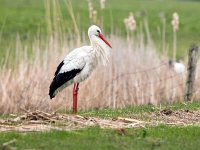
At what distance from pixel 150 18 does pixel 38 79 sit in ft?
91.8

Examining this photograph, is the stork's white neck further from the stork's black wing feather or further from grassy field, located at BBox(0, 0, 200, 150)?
grassy field, located at BBox(0, 0, 200, 150)

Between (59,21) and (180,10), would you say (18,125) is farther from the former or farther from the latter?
(180,10)

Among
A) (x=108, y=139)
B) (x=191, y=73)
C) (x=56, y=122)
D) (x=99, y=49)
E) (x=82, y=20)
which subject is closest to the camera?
(x=108, y=139)

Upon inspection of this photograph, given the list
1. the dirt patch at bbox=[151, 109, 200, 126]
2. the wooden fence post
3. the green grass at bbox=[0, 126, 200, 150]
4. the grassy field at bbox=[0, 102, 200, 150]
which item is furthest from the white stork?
the green grass at bbox=[0, 126, 200, 150]

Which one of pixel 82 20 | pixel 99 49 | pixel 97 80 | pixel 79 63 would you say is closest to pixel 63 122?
pixel 79 63

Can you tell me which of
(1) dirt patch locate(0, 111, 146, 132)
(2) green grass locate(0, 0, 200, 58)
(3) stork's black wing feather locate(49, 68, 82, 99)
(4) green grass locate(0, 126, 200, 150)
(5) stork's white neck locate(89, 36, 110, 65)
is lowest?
(4) green grass locate(0, 126, 200, 150)

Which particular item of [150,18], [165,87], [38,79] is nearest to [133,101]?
[165,87]

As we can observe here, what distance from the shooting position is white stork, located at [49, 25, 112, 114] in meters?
13.3

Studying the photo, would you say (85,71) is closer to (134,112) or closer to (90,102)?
(134,112)

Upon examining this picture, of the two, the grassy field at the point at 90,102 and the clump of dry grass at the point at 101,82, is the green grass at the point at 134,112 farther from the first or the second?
the clump of dry grass at the point at 101,82

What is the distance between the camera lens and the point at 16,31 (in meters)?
36.2

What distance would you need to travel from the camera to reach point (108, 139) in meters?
9.62

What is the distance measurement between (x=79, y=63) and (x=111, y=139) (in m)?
3.93

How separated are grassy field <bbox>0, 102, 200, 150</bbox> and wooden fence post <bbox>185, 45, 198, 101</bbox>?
5453 mm
